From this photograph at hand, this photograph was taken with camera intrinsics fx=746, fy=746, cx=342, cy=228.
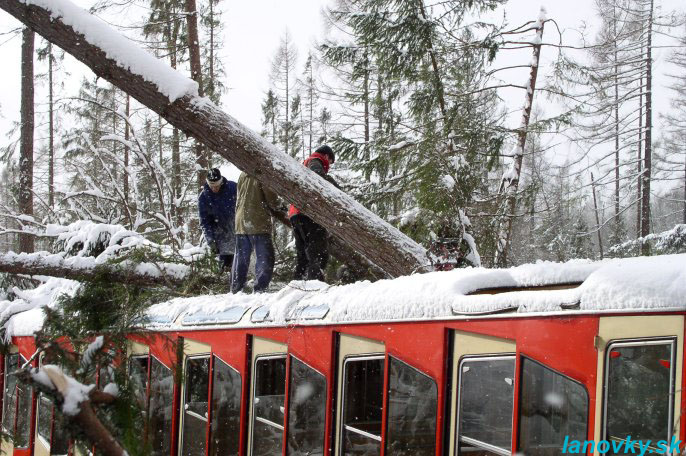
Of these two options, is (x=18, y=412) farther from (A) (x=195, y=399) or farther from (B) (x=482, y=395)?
(B) (x=482, y=395)

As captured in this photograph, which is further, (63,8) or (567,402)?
(63,8)

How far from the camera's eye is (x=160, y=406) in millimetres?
7332

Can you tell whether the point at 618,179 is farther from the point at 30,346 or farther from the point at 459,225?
the point at 30,346

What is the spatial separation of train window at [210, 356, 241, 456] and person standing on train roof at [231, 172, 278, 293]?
7.86 ft

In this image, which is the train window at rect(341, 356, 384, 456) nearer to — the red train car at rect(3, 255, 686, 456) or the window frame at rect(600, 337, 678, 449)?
the red train car at rect(3, 255, 686, 456)

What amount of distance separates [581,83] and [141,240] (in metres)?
9.00

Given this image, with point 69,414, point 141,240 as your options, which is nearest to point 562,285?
point 69,414

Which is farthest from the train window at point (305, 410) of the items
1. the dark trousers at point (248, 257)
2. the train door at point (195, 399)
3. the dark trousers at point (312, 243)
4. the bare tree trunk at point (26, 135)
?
the bare tree trunk at point (26, 135)

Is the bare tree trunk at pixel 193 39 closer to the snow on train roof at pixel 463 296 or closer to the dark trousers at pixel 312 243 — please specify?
the dark trousers at pixel 312 243

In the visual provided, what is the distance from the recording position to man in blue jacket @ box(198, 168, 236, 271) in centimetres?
969

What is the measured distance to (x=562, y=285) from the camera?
162 inches

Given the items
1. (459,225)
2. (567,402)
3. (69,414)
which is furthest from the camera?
(459,225)

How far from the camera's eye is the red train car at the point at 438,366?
315 centimetres

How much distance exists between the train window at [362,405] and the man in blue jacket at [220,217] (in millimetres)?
4930
